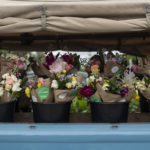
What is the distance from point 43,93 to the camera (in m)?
1.56

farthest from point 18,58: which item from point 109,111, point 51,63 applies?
point 109,111

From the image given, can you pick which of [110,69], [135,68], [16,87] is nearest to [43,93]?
[16,87]

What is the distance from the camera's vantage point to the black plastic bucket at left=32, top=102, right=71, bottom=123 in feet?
5.11

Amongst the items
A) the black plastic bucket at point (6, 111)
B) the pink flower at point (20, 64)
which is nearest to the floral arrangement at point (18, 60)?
the pink flower at point (20, 64)

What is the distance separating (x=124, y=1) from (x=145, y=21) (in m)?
0.19

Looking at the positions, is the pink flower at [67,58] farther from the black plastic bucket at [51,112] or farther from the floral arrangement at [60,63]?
the black plastic bucket at [51,112]

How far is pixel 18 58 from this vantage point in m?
2.09

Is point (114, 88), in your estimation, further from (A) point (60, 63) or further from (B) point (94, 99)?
(A) point (60, 63)

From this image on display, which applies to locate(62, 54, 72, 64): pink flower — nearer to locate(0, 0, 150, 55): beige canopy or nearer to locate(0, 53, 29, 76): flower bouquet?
locate(0, 53, 29, 76): flower bouquet

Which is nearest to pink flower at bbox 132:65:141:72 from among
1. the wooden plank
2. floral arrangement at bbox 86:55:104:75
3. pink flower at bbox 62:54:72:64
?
floral arrangement at bbox 86:55:104:75

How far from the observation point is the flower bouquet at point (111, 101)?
1521 mm
